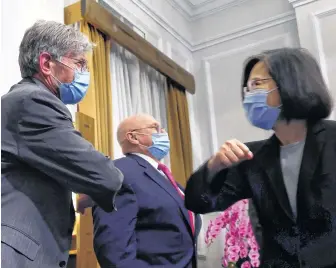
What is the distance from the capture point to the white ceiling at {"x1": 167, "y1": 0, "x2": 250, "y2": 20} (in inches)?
154

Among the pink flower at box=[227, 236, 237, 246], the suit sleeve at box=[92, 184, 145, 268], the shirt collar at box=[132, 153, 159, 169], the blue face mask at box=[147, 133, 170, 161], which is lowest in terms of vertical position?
the pink flower at box=[227, 236, 237, 246]

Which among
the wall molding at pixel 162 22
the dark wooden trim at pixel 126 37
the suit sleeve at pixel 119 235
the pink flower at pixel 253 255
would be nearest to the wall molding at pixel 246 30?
the wall molding at pixel 162 22

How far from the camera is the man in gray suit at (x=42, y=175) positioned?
112 centimetres

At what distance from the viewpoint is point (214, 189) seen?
3.84ft

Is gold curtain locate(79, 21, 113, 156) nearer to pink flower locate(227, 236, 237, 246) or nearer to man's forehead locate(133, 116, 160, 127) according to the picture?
man's forehead locate(133, 116, 160, 127)

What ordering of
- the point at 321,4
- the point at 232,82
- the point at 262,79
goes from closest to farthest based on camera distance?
the point at 262,79 < the point at 321,4 < the point at 232,82

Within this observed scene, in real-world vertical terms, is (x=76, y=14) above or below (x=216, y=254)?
above

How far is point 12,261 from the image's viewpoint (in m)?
1.06

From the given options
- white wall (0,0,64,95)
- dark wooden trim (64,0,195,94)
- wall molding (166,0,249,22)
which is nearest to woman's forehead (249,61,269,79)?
white wall (0,0,64,95)

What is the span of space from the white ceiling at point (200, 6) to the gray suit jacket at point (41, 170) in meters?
2.90

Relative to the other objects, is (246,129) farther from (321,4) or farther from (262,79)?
(262,79)

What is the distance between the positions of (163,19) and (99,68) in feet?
3.95

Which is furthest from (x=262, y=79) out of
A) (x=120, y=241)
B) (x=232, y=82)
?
(x=232, y=82)

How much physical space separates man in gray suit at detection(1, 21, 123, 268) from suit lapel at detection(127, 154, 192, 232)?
24.4 inches
